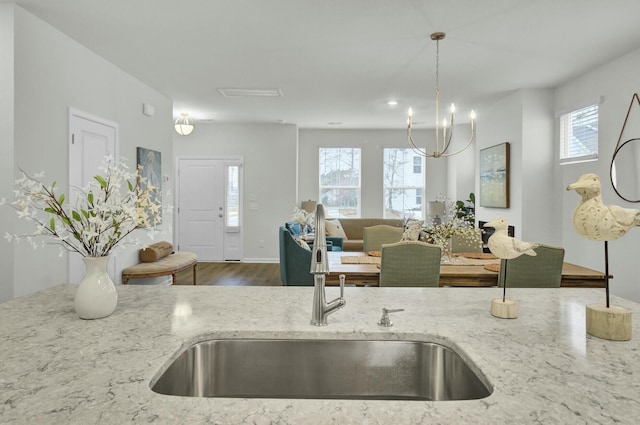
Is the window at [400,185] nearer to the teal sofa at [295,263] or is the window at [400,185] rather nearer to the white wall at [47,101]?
the teal sofa at [295,263]

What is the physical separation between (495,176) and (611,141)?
1.81 meters

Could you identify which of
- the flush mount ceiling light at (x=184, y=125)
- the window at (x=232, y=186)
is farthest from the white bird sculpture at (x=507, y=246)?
the window at (x=232, y=186)

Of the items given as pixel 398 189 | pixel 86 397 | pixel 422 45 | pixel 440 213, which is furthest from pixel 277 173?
pixel 86 397

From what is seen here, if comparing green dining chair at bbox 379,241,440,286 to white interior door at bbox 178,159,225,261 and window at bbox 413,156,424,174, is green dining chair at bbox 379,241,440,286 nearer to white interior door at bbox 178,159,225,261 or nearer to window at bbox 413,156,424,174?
white interior door at bbox 178,159,225,261

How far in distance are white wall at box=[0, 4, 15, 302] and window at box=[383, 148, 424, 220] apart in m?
6.40

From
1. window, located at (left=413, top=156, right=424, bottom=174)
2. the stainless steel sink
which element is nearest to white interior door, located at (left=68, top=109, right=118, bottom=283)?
the stainless steel sink

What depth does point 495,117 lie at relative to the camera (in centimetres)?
581

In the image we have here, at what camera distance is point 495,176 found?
18.8 feet

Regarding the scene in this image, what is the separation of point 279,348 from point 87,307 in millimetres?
618

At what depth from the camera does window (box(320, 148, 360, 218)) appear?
27.2 feet

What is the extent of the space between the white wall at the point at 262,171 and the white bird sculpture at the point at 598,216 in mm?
6663

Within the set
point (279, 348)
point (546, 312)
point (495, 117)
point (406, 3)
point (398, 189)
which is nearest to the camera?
point (279, 348)

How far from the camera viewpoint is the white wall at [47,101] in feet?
9.56

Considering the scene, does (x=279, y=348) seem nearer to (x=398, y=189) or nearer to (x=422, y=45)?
(x=422, y=45)
